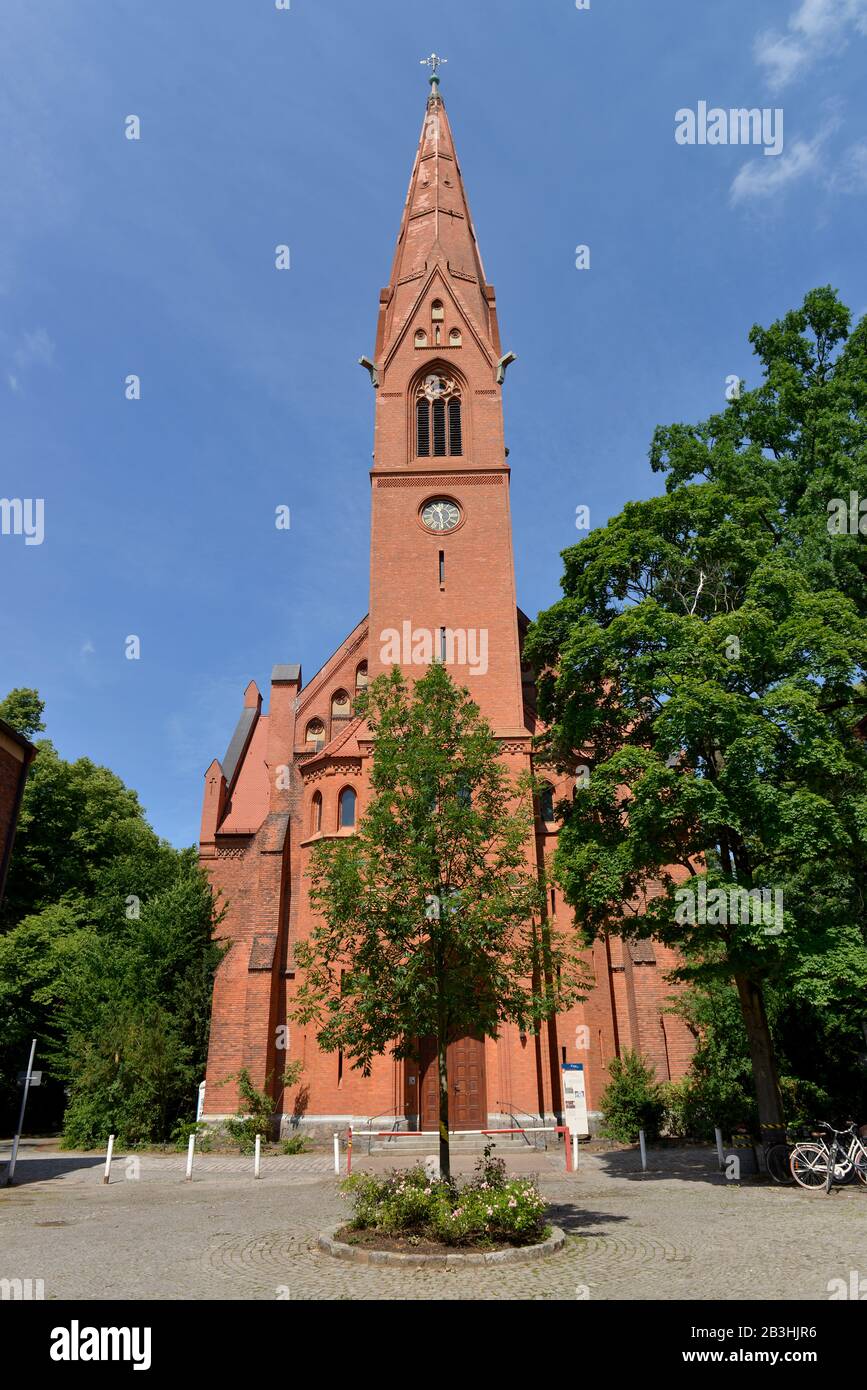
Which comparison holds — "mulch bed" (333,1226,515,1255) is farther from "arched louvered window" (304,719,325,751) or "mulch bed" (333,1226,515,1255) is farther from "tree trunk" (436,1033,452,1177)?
"arched louvered window" (304,719,325,751)

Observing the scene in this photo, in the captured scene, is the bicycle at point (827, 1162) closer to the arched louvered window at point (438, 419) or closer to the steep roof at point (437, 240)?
the arched louvered window at point (438, 419)

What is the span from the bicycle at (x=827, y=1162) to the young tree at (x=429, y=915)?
595 centimetres

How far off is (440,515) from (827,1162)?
70.4ft

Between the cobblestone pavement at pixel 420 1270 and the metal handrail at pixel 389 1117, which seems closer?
the cobblestone pavement at pixel 420 1270

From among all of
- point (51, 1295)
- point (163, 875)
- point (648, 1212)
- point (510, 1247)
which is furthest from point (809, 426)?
point (163, 875)

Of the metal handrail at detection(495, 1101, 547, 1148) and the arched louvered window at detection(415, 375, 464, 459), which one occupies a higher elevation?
the arched louvered window at detection(415, 375, 464, 459)

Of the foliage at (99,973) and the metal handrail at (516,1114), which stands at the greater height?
the foliage at (99,973)

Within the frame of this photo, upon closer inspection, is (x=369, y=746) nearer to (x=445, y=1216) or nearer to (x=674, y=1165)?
(x=674, y=1165)

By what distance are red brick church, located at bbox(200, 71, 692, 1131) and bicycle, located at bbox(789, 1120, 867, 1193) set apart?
28.8 ft

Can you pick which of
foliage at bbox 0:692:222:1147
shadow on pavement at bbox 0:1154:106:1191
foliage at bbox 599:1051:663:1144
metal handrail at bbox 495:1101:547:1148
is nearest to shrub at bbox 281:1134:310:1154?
foliage at bbox 0:692:222:1147

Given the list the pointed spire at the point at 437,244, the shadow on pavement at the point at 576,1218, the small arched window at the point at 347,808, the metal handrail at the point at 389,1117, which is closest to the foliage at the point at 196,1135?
the metal handrail at the point at 389,1117

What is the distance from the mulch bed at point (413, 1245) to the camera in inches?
341

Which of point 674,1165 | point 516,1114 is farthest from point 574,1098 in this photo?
point 516,1114

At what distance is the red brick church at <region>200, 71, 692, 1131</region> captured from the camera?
73.5 ft
